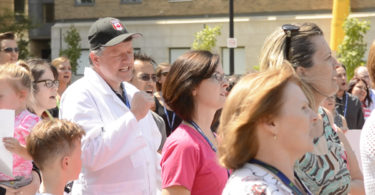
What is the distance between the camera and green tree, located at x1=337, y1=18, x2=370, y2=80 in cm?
2270

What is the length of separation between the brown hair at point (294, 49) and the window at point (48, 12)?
127ft

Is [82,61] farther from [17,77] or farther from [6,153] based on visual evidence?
[6,153]

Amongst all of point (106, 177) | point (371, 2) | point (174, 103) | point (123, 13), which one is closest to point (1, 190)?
point (106, 177)

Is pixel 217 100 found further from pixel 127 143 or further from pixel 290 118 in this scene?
pixel 290 118

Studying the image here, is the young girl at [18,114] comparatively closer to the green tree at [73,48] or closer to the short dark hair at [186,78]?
the short dark hair at [186,78]

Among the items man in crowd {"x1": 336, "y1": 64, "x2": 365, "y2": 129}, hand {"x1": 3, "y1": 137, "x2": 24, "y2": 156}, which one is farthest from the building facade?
hand {"x1": 3, "y1": 137, "x2": 24, "y2": 156}

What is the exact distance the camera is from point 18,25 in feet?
114

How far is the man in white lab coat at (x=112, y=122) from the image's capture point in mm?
4438

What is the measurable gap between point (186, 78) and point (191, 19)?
86.5ft

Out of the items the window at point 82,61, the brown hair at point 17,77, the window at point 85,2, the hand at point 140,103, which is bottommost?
the window at point 82,61

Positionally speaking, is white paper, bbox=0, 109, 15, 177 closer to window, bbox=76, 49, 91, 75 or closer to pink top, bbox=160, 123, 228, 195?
pink top, bbox=160, 123, 228, 195

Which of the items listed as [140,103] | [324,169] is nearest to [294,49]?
[324,169]

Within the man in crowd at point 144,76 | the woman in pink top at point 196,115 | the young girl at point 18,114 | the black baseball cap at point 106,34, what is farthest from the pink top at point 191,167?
the man in crowd at point 144,76

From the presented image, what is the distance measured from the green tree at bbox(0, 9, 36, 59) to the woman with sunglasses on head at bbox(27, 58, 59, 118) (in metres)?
26.8
